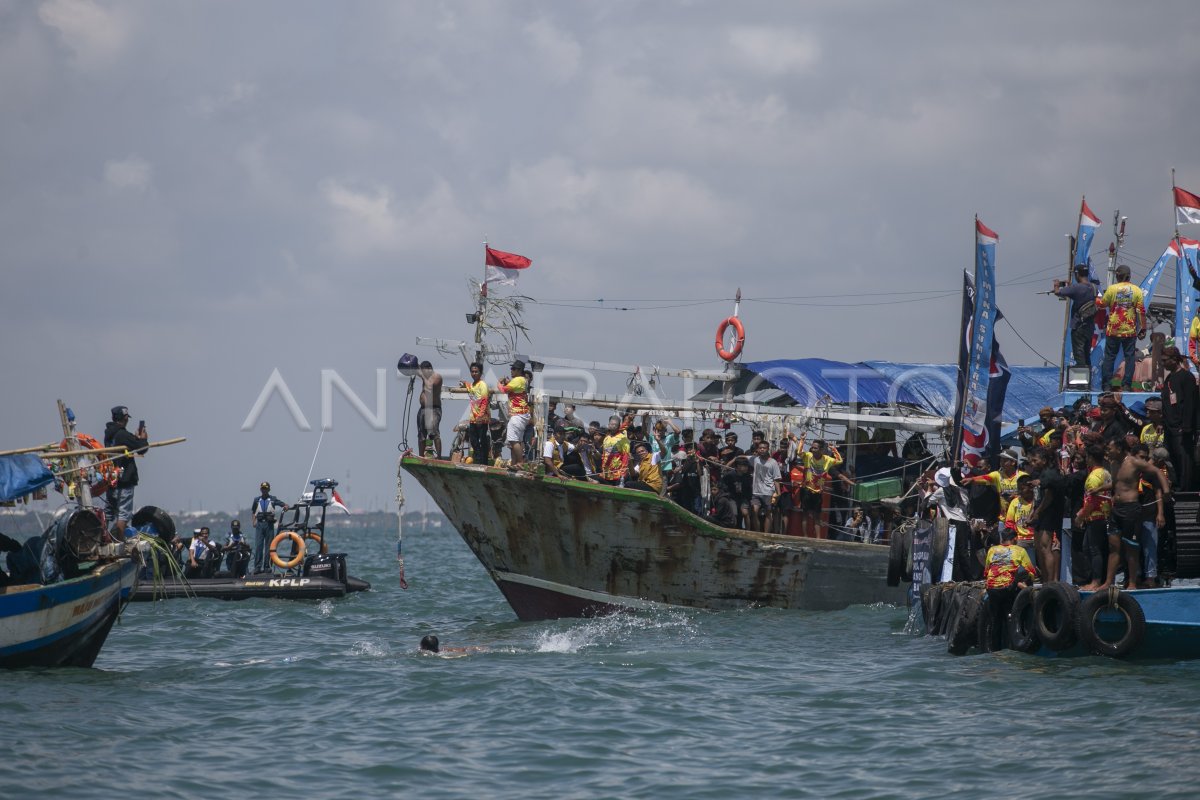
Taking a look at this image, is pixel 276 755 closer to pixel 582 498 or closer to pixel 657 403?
pixel 582 498

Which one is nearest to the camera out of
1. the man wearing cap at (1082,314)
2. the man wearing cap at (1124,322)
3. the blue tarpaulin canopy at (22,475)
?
the blue tarpaulin canopy at (22,475)

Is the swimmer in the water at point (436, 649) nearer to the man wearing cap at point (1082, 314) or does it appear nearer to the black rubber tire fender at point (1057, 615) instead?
the black rubber tire fender at point (1057, 615)

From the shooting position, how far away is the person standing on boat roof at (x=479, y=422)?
20234mm

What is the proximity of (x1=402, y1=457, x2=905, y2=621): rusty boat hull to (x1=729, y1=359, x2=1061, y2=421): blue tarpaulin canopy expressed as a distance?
3.43 meters

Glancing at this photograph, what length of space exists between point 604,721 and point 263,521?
15605 millimetres

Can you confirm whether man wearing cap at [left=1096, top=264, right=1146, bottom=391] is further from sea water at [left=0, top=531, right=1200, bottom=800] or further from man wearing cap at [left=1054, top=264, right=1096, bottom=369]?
sea water at [left=0, top=531, right=1200, bottom=800]

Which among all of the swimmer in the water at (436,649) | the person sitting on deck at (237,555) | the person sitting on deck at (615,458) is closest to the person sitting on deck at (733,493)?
the person sitting on deck at (615,458)

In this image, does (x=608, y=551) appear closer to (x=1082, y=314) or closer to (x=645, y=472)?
(x=645, y=472)

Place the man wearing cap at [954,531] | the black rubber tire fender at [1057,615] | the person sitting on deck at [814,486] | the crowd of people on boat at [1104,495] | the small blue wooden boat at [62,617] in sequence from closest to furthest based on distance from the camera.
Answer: the crowd of people on boat at [1104,495]
the black rubber tire fender at [1057,615]
the small blue wooden boat at [62,617]
the man wearing cap at [954,531]
the person sitting on deck at [814,486]

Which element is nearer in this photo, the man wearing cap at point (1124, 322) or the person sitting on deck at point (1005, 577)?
the person sitting on deck at point (1005, 577)

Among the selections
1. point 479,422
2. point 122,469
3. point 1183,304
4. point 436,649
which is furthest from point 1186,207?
point 122,469

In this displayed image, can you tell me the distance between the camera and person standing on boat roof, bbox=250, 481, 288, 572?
2738 cm

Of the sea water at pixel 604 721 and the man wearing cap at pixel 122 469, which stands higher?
the man wearing cap at pixel 122 469

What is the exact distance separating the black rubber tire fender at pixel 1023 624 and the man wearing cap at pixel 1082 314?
5.64 meters
